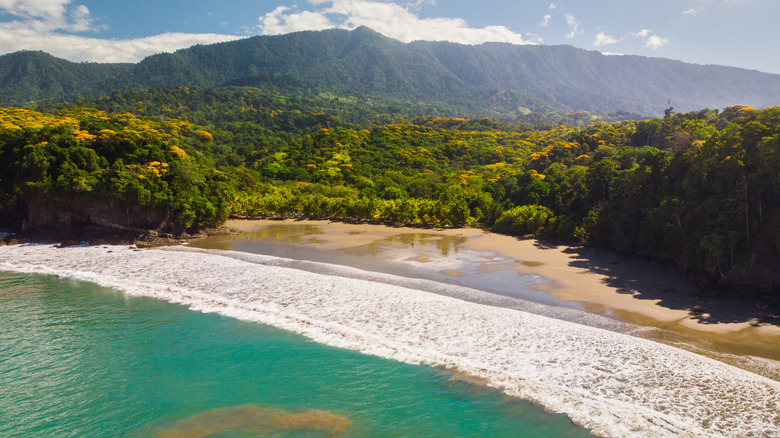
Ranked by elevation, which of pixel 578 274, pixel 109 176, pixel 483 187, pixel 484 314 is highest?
pixel 483 187

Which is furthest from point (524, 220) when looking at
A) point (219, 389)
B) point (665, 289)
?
point (219, 389)

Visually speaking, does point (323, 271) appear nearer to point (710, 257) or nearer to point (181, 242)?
point (181, 242)

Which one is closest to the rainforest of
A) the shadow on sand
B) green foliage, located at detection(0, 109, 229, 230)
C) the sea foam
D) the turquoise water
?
green foliage, located at detection(0, 109, 229, 230)

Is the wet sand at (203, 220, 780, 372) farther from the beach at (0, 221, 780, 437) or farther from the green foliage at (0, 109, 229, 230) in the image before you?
the green foliage at (0, 109, 229, 230)

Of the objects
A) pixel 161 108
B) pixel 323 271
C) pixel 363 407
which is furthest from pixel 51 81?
pixel 363 407

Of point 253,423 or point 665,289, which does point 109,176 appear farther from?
point 665,289
